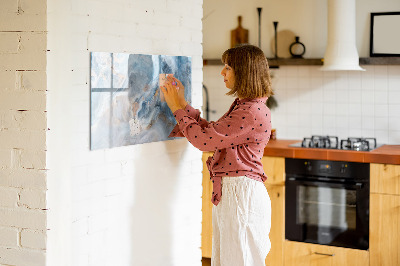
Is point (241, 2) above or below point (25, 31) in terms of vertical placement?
above

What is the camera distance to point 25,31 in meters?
2.30

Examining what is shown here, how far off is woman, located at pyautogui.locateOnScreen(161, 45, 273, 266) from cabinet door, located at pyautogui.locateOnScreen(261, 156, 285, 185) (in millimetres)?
1538

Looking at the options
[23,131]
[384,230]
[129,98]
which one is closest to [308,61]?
[384,230]

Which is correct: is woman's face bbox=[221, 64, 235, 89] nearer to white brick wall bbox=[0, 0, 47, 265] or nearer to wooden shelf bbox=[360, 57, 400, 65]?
white brick wall bbox=[0, 0, 47, 265]

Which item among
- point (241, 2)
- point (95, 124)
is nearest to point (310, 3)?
point (241, 2)

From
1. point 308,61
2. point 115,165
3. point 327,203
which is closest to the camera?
point 115,165

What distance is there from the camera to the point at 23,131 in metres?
2.33

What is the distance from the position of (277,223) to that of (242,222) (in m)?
1.74

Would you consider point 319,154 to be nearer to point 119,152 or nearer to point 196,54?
point 196,54

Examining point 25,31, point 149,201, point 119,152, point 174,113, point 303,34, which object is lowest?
point 149,201

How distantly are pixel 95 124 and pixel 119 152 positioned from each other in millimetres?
234

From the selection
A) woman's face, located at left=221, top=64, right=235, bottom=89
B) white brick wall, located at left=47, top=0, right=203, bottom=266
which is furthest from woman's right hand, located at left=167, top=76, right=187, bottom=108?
woman's face, located at left=221, top=64, right=235, bottom=89

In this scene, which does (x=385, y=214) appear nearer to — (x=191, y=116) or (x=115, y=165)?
(x=191, y=116)

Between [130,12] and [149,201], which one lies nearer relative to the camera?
[130,12]
